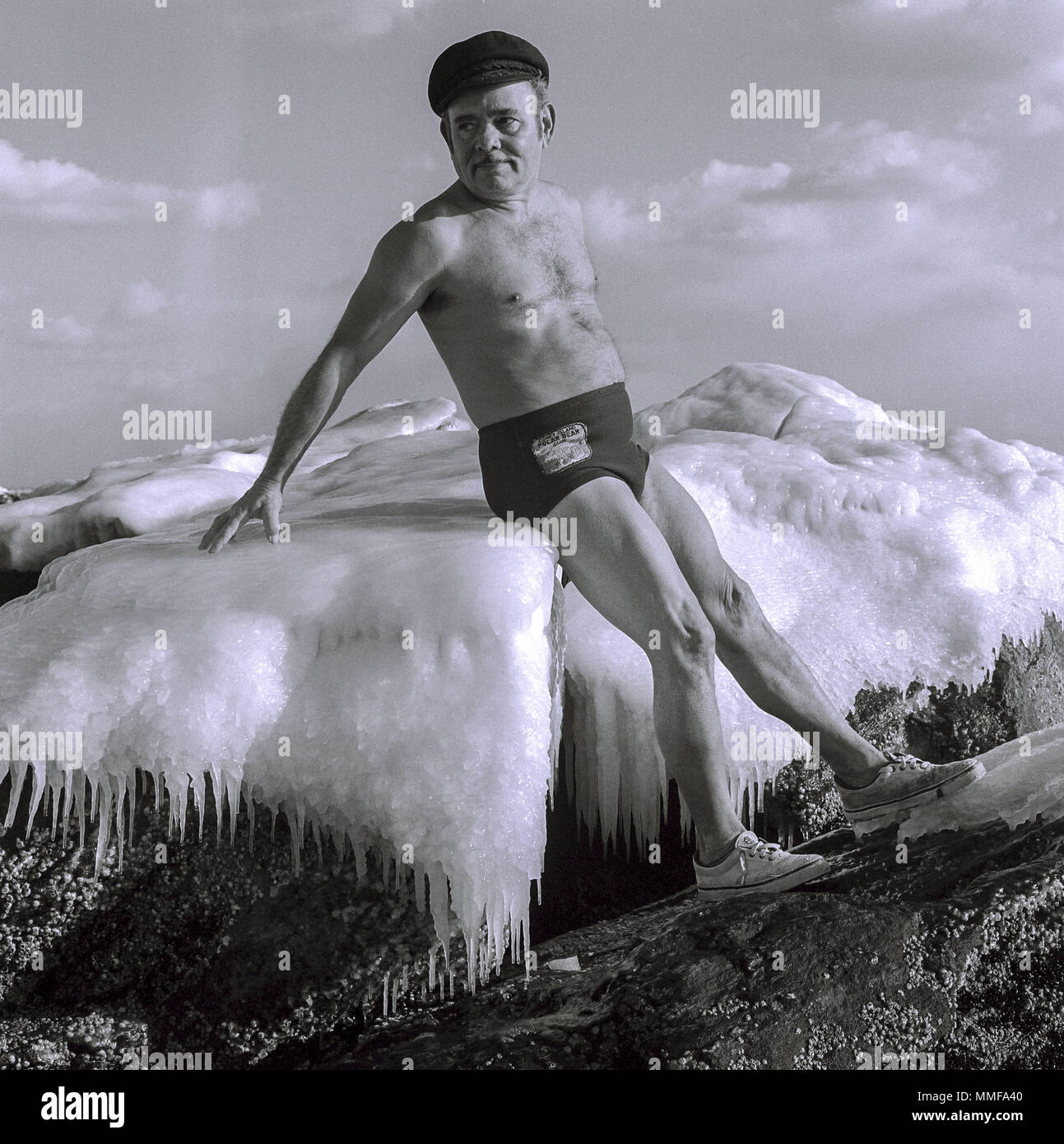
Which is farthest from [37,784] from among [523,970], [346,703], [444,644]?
[523,970]

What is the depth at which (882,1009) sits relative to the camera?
2.08 meters

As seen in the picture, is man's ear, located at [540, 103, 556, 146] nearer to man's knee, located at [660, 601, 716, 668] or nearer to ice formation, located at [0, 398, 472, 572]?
man's knee, located at [660, 601, 716, 668]

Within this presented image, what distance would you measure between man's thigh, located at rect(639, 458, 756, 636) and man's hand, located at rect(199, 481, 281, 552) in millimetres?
802

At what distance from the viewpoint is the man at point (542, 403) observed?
2449 mm

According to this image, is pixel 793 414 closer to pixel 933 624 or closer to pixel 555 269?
pixel 933 624

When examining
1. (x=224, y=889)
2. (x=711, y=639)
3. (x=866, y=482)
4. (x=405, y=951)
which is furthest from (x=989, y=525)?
(x=224, y=889)

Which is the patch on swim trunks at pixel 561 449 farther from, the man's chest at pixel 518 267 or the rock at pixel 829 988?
the rock at pixel 829 988

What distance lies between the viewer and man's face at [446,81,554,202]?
2500mm

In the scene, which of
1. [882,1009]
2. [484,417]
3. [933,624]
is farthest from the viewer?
[933,624]

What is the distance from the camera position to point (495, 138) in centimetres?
253

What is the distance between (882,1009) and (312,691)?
120 centimetres

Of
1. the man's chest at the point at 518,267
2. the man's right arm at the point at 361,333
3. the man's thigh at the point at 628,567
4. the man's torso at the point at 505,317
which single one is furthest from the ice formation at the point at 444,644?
the man's chest at the point at 518,267

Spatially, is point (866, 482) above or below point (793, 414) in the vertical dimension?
below

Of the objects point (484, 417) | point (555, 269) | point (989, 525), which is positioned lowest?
point (989, 525)
